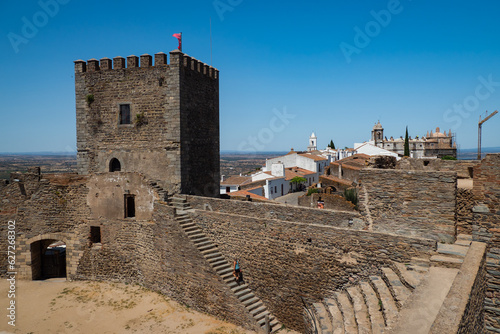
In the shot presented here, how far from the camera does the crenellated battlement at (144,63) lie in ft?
47.8

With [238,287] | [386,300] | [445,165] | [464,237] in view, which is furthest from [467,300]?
[445,165]

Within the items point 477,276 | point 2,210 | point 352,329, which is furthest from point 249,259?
point 2,210

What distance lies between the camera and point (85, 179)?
14.7 metres

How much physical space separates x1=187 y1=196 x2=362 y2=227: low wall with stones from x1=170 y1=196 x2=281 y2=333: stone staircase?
954 millimetres

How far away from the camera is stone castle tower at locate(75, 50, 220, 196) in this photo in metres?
14.7

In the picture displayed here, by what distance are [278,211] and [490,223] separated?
20.7ft

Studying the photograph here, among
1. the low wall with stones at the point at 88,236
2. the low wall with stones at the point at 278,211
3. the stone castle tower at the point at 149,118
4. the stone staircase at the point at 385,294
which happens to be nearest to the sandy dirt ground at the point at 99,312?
the low wall with stones at the point at 88,236

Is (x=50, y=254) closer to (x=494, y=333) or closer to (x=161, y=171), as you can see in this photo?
(x=161, y=171)

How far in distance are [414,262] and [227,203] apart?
7.26 metres

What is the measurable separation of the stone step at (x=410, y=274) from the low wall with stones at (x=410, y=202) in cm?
127

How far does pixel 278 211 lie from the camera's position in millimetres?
12070

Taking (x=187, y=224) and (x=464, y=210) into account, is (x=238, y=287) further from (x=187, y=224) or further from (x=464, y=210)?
(x=464, y=210)

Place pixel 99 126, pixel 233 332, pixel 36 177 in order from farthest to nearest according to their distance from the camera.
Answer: pixel 99 126, pixel 36 177, pixel 233 332

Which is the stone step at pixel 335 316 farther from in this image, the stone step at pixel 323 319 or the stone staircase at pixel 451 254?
the stone staircase at pixel 451 254
